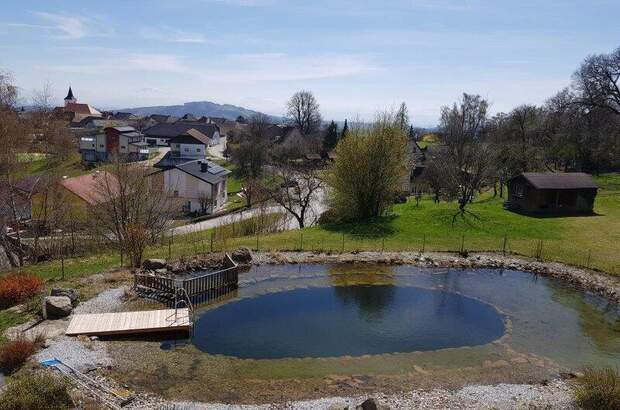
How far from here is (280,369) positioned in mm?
16312

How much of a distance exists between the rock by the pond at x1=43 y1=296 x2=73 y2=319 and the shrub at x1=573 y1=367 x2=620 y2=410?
60.4 ft

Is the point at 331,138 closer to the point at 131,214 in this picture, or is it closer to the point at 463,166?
the point at 463,166

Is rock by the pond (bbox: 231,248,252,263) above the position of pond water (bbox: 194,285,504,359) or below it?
above

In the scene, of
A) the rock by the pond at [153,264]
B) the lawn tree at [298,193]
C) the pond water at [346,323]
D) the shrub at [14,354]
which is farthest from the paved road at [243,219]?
the shrub at [14,354]

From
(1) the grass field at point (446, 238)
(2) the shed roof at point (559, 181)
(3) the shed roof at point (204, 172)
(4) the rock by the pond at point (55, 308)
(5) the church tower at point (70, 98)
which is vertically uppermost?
(5) the church tower at point (70, 98)

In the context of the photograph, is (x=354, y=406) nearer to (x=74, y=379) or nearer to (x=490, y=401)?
(x=490, y=401)

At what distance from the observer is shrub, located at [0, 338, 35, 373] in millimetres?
14602

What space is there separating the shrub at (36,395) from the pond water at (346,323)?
18.4 ft

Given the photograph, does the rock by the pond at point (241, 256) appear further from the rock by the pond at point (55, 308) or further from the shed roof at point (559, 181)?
the shed roof at point (559, 181)

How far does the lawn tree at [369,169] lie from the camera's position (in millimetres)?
37344

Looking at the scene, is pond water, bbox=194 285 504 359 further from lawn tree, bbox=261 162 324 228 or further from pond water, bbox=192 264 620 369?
lawn tree, bbox=261 162 324 228

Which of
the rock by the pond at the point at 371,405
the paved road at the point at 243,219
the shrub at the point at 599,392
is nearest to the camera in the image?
the rock by the pond at the point at 371,405

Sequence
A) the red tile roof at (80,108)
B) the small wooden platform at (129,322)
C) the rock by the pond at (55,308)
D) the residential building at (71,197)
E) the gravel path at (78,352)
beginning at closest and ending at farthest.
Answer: the gravel path at (78,352) → the small wooden platform at (129,322) → the rock by the pond at (55,308) → the residential building at (71,197) → the red tile roof at (80,108)

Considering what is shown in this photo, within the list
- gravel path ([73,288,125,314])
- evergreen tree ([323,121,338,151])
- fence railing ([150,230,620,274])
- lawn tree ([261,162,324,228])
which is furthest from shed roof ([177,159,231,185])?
evergreen tree ([323,121,338,151])
